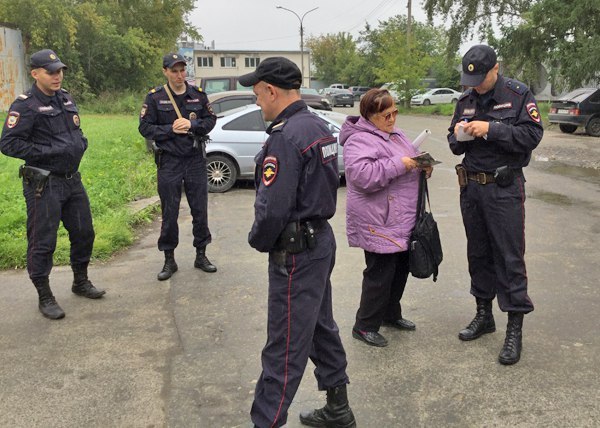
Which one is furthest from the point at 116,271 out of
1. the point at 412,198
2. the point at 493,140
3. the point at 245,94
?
the point at 245,94

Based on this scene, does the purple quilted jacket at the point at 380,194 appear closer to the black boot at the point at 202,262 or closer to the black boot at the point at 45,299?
the black boot at the point at 202,262

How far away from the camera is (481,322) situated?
13.0ft

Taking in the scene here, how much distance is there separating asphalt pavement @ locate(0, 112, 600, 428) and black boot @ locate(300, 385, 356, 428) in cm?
13

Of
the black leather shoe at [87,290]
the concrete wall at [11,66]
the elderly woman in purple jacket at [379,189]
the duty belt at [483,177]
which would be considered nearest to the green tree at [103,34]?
the concrete wall at [11,66]

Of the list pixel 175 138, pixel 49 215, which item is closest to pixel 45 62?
pixel 49 215

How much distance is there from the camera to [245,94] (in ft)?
39.0

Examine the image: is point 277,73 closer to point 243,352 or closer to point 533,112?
point 533,112

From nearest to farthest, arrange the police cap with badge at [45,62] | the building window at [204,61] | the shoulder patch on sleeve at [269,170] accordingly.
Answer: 1. the shoulder patch on sleeve at [269,170]
2. the police cap with badge at [45,62]
3. the building window at [204,61]

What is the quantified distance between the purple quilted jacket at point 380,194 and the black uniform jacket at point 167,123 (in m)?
1.95

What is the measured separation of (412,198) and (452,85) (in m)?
50.8

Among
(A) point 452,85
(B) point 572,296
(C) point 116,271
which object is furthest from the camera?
(A) point 452,85

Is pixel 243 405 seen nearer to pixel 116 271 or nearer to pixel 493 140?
pixel 493 140

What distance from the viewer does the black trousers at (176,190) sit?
518 cm

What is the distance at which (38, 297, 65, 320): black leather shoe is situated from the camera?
4.31 metres
